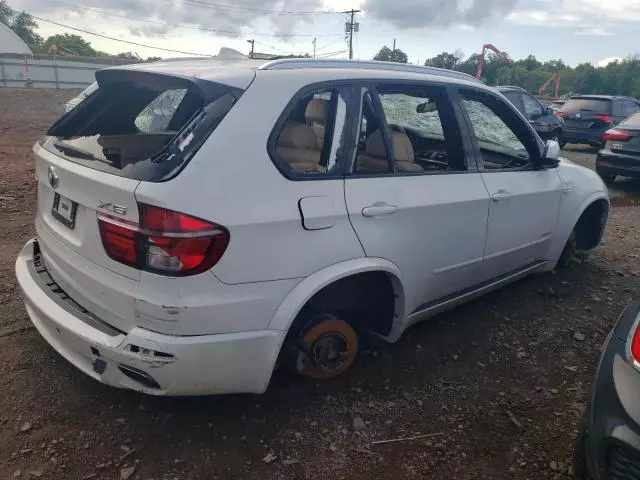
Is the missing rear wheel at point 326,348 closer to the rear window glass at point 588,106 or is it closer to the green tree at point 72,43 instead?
the rear window glass at point 588,106

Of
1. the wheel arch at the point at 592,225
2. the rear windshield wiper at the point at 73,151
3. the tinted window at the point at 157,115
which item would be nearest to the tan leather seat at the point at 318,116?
the tinted window at the point at 157,115

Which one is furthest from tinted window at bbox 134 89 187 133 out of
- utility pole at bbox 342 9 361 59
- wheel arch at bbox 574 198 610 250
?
utility pole at bbox 342 9 361 59

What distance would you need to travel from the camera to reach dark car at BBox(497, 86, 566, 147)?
42.0ft

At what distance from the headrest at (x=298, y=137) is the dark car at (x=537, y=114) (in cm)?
1080

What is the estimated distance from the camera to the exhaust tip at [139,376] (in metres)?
2.35

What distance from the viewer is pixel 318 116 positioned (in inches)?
113

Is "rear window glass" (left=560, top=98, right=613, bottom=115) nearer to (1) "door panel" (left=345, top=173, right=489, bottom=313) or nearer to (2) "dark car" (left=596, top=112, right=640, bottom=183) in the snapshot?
(2) "dark car" (left=596, top=112, right=640, bottom=183)

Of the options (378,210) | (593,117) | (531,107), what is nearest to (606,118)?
(593,117)

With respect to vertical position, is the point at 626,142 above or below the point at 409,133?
below

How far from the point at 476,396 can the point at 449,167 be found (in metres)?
1.39

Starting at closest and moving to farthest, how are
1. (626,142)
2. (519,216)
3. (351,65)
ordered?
1. (351,65)
2. (519,216)
3. (626,142)

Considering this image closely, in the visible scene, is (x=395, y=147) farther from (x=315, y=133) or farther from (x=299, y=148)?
(x=299, y=148)

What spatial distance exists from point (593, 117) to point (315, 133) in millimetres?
13692

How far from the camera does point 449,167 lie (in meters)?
3.48
